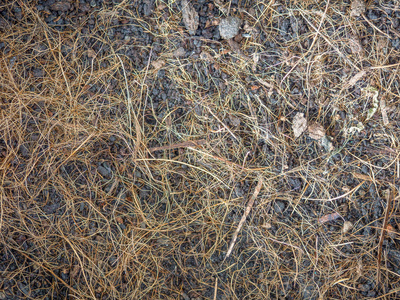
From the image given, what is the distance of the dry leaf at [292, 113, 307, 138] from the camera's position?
1832mm

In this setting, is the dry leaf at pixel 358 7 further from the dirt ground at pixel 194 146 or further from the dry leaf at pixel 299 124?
the dry leaf at pixel 299 124

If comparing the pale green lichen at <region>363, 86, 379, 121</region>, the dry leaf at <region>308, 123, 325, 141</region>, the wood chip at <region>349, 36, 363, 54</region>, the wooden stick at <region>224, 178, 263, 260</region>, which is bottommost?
the wooden stick at <region>224, 178, 263, 260</region>

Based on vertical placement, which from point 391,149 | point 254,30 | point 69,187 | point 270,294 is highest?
point 254,30

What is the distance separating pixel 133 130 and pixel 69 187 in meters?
0.53

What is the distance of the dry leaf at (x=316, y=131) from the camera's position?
182 cm

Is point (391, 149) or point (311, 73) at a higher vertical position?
point (311, 73)

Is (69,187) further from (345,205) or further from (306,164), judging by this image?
(345,205)

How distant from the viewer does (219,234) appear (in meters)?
1.85

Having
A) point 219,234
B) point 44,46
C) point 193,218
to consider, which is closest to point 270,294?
point 219,234

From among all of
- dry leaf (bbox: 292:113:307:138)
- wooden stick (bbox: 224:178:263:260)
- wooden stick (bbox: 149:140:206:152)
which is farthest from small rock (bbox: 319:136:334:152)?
wooden stick (bbox: 149:140:206:152)

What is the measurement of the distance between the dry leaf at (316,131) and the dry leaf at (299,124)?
0.04 m

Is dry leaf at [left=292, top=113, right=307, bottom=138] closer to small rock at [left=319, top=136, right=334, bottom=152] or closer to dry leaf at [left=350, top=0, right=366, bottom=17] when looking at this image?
small rock at [left=319, top=136, right=334, bottom=152]

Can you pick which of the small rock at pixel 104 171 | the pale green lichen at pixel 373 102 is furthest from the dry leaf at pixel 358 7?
the small rock at pixel 104 171

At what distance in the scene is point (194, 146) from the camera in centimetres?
186
